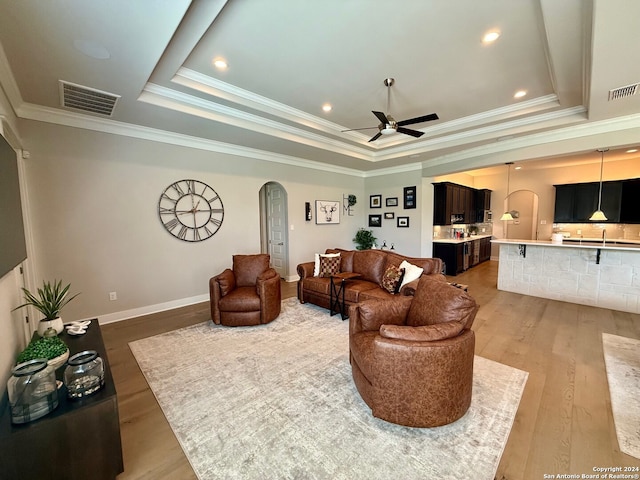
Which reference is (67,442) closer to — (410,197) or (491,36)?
(491,36)

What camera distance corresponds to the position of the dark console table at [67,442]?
1.25 metres

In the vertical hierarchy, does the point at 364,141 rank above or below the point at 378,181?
above

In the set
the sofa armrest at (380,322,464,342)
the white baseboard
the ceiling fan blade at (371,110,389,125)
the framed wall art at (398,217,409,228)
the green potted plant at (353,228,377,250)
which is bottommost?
the white baseboard

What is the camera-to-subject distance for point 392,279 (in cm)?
372

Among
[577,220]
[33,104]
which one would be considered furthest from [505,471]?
[577,220]

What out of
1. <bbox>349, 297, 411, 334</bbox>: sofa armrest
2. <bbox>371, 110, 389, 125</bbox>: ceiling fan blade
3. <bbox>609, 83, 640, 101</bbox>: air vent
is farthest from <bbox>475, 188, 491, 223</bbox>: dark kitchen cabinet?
<bbox>349, 297, 411, 334</bbox>: sofa armrest

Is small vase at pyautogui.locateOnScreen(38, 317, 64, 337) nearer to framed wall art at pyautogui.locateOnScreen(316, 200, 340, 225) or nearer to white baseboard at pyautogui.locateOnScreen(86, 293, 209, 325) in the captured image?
white baseboard at pyautogui.locateOnScreen(86, 293, 209, 325)

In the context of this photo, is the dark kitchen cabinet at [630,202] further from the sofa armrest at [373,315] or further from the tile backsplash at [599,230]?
the sofa armrest at [373,315]

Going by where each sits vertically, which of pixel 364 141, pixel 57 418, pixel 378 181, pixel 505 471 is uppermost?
pixel 364 141

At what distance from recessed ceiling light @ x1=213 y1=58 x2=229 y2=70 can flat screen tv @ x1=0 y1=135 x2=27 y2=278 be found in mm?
1871

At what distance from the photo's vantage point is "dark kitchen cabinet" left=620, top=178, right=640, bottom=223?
6102 millimetres

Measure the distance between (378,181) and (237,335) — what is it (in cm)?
557

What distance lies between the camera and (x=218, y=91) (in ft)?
10.9

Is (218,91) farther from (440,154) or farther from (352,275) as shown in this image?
(440,154)
